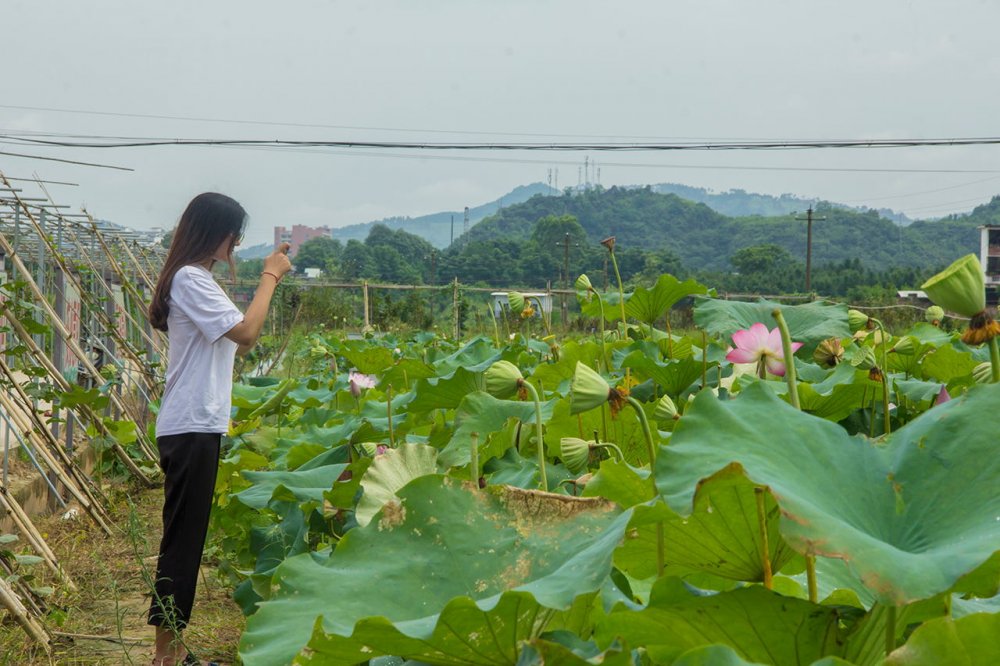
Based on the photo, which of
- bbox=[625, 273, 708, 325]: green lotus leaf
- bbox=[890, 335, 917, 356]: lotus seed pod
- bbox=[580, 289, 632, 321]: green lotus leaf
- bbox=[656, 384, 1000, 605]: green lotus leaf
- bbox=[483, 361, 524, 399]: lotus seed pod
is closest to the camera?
bbox=[656, 384, 1000, 605]: green lotus leaf

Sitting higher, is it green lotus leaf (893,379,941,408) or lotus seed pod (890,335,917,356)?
lotus seed pod (890,335,917,356)

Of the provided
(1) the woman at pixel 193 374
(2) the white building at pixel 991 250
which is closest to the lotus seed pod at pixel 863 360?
(1) the woman at pixel 193 374

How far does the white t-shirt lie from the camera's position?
8.33 ft

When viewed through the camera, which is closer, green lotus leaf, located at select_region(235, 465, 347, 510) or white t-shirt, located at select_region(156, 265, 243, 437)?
green lotus leaf, located at select_region(235, 465, 347, 510)

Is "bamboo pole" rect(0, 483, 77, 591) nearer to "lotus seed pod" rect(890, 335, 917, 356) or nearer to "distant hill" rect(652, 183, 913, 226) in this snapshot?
"lotus seed pod" rect(890, 335, 917, 356)

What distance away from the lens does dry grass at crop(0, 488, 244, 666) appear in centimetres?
288

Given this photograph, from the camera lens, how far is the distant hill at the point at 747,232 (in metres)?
59.1

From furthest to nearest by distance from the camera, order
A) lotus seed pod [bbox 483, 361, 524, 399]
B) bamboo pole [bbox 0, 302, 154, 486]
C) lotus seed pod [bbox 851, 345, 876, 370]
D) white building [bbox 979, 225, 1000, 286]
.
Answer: white building [bbox 979, 225, 1000, 286], bamboo pole [bbox 0, 302, 154, 486], lotus seed pod [bbox 851, 345, 876, 370], lotus seed pod [bbox 483, 361, 524, 399]

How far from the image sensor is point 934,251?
57906 millimetres

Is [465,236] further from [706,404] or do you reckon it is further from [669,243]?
[706,404]

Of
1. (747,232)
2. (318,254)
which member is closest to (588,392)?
(318,254)

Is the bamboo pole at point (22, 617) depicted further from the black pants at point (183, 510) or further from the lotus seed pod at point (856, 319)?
the lotus seed pod at point (856, 319)

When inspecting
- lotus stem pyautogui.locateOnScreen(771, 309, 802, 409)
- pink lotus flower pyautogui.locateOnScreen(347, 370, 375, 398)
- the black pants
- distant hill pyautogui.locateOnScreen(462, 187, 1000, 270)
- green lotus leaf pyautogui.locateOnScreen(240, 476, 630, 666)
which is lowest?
the black pants

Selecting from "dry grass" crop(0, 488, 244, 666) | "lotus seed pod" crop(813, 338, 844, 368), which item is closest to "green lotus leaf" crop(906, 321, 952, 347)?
"lotus seed pod" crop(813, 338, 844, 368)
